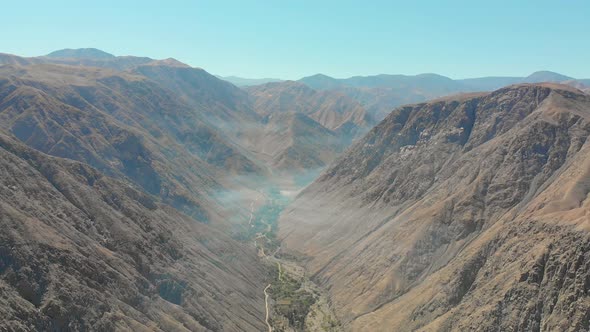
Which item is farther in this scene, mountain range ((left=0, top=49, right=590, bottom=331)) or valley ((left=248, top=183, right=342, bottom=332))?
valley ((left=248, top=183, right=342, bottom=332))

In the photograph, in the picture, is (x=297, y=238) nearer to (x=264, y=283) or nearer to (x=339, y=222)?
(x=339, y=222)

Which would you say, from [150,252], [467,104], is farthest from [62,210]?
[467,104]

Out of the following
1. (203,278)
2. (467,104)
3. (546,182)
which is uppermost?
(467,104)

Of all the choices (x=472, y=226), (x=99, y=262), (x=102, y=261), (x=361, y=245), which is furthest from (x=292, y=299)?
(x=99, y=262)

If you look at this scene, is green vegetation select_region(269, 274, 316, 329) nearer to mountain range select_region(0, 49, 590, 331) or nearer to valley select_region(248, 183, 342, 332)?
valley select_region(248, 183, 342, 332)

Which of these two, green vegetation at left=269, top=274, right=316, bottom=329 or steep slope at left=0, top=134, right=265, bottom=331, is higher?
steep slope at left=0, top=134, right=265, bottom=331

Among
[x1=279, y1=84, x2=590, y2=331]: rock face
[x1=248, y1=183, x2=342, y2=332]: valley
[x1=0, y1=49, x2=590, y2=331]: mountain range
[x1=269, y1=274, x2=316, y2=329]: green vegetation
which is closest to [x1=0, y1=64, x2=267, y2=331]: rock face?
[x1=0, y1=49, x2=590, y2=331]: mountain range

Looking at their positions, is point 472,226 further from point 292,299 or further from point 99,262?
point 99,262
